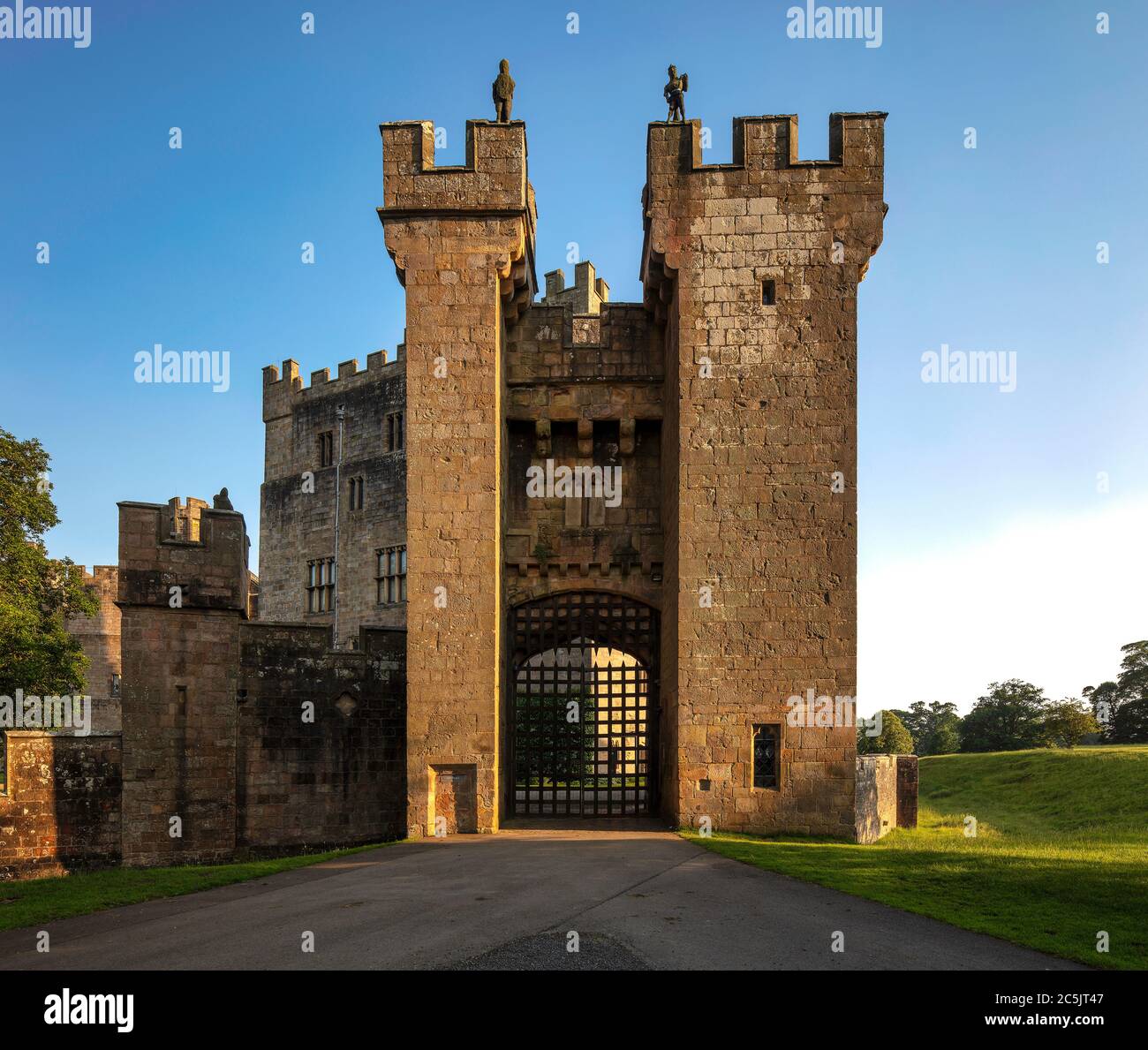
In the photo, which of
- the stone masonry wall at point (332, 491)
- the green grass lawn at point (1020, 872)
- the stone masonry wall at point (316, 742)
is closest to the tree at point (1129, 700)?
the green grass lawn at point (1020, 872)

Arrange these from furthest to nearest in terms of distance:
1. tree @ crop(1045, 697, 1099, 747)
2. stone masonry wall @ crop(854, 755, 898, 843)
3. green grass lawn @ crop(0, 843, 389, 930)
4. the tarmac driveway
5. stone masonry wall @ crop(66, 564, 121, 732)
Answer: tree @ crop(1045, 697, 1099, 747), stone masonry wall @ crop(66, 564, 121, 732), stone masonry wall @ crop(854, 755, 898, 843), green grass lawn @ crop(0, 843, 389, 930), the tarmac driveway

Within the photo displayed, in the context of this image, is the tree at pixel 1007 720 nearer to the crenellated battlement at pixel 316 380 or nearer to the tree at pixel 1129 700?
the tree at pixel 1129 700

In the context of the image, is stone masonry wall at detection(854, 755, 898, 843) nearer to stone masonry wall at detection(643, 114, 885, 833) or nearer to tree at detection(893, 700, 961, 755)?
stone masonry wall at detection(643, 114, 885, 833)

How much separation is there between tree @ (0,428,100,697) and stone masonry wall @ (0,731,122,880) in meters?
Result: 7.58

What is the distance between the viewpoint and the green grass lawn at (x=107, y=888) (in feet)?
30.7

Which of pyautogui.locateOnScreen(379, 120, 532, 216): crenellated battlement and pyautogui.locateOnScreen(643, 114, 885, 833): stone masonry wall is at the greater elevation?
pyautogui.locateOnScreen(379, 120, 532, 216): crenellated battlement

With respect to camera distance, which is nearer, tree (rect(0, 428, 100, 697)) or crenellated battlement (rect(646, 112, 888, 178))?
crenellated battlement (rect(646, 112, 888, 178))

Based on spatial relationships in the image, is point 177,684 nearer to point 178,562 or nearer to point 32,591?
point 178,562

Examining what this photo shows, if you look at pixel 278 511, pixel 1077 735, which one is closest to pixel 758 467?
pixel 278 511

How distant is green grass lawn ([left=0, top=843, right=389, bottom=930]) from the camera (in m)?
9.34

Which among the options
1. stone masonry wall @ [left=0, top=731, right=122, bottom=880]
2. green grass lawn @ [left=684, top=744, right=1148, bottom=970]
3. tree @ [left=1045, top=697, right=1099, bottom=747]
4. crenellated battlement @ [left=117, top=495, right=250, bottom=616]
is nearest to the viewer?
green grass lawn @ [left=684, top=744, right=1148, bottom=970]

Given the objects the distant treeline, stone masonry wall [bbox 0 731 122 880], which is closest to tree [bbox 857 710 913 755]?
the distant treeline

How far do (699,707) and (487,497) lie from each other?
192 inches

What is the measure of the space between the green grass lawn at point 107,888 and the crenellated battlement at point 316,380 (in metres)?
24.3
